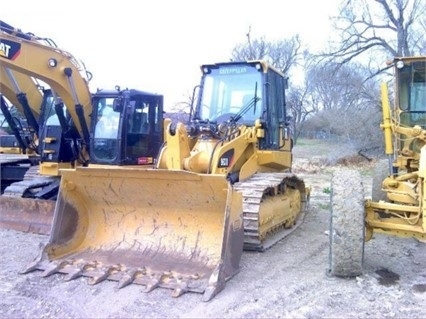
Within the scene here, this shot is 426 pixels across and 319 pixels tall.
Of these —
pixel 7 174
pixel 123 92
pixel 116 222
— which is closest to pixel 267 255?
pixel 116 222

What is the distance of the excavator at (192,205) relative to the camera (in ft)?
16.2

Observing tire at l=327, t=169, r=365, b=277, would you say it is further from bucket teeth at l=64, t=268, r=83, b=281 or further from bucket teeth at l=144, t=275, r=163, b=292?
bucket teeth at l=64, t=268, r=83, b=281

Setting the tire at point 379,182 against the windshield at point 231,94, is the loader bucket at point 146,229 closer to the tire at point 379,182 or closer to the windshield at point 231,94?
the windshield at point 231,94

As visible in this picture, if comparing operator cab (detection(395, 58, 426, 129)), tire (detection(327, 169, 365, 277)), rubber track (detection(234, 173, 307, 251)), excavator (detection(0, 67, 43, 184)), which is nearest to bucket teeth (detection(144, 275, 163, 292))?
rubber track (detection(234, 173, 307, 251))

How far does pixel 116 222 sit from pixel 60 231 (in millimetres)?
601

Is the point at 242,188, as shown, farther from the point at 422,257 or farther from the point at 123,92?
the point at 123,92

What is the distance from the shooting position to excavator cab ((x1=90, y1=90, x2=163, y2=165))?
349 inches

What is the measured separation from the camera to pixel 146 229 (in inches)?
217

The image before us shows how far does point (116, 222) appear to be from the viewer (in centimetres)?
568

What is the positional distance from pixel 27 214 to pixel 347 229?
4.59 metres

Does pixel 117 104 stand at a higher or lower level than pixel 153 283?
higher

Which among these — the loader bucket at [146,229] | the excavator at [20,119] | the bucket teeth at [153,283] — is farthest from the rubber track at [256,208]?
the excavator at [20,119]

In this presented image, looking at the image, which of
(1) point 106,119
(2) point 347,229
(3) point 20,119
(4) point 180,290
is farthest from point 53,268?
(3) point 20,119

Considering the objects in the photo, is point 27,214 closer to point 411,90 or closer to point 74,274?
point 74,274
